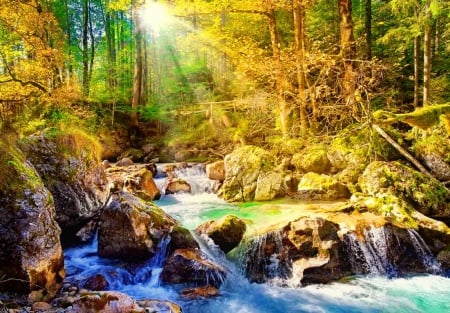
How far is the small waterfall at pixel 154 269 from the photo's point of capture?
6297 mm

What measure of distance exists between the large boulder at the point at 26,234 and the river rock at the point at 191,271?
172cm

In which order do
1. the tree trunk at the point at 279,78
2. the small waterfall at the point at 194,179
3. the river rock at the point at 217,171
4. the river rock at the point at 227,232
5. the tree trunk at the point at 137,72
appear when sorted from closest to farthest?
the river rock at the point at 227,232, the tree trunk at the point at 279,78, the small waterfall at the point at 194,179, the river rock at the point at 217,171, the tree trunk at the point at 137,72

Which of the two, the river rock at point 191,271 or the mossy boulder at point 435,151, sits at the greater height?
the mossy boulder at point 435,151

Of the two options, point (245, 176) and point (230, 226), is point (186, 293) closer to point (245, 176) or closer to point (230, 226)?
point (230, 226)

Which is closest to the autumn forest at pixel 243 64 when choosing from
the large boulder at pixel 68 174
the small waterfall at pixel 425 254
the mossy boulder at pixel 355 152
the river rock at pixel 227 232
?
the mossy boulder at pixel 355 152

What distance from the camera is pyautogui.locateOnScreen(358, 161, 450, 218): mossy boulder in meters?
8.38

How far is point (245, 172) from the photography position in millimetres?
11930

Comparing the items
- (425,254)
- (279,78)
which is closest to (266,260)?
(425,254)

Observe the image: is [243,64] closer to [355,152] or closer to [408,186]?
[355,152]

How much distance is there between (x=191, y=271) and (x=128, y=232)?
1.46m

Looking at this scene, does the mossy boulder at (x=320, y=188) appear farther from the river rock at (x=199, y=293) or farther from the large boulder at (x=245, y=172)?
the river rock at (x=199, y=293)

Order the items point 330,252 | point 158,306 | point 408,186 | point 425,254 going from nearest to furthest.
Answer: point 158,306 → point 330,252 → point 425,254 → point 408,186

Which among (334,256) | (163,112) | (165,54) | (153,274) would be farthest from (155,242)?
(165,54)

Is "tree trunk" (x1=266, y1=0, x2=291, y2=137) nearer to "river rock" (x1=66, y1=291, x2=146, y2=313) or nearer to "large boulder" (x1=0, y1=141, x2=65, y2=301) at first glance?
"large boulder" (x1=0, y1=141, x2=65, y2=301)
